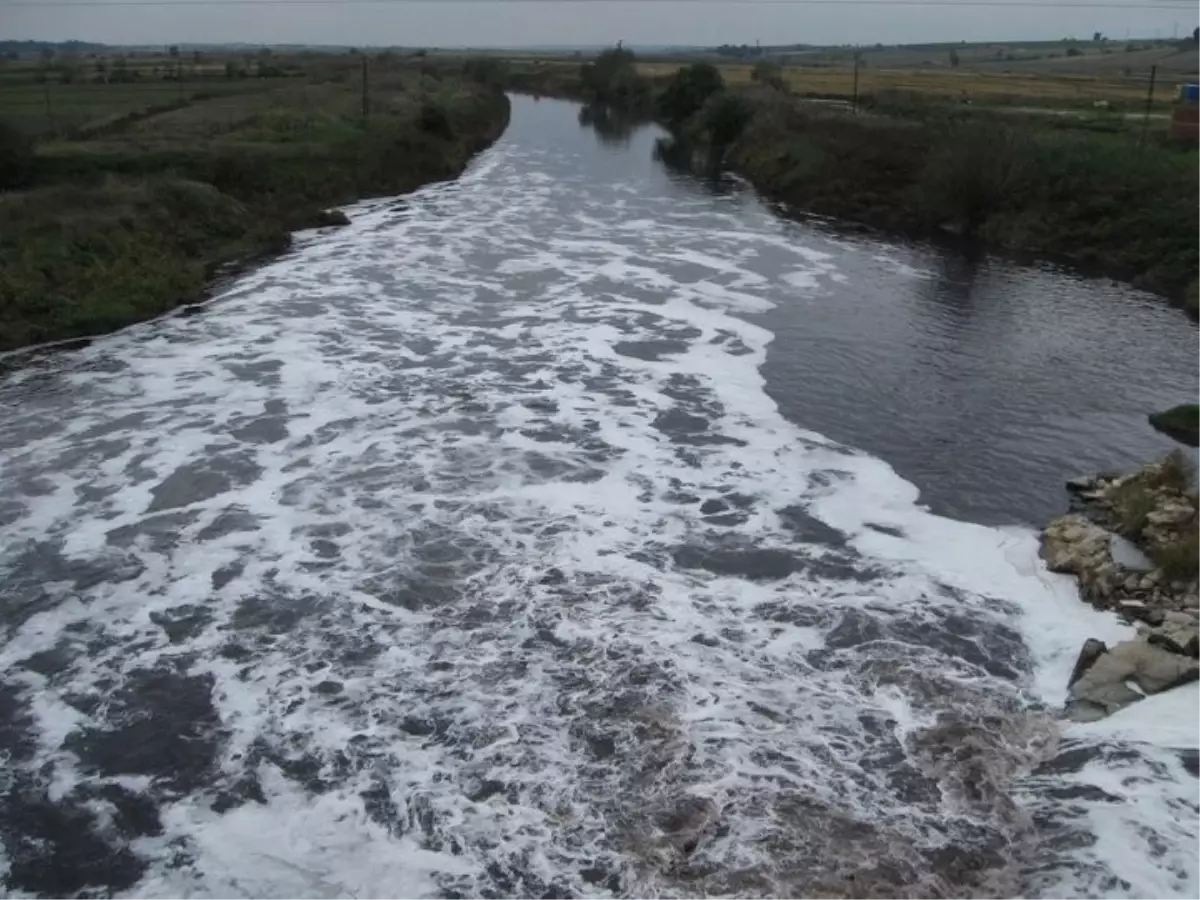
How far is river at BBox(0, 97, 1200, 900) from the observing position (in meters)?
8.53

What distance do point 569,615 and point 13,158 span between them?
77.0 ft

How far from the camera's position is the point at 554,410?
58.0ft

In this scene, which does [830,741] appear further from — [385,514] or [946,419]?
[946,419]

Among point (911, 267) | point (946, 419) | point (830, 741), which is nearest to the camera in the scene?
point (830, 741)

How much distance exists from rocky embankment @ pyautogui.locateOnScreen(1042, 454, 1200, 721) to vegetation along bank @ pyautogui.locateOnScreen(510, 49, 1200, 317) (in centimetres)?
1251

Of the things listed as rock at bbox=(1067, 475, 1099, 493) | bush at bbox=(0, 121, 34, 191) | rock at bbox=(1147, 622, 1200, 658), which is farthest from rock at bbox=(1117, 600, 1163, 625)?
bush at bbox=(0, 121, 34, 191)

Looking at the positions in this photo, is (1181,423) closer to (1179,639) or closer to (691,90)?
(1179,639)

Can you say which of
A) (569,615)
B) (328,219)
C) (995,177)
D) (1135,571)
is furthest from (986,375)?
(328,219)

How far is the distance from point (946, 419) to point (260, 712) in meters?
11.7

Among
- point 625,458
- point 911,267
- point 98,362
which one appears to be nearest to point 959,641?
point 625,458

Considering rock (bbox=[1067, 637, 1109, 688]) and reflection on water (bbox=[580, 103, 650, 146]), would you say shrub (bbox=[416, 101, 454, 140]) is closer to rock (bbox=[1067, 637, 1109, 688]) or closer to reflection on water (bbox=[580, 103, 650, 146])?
reflection on water (bbox=[580, 103, 650, 146])

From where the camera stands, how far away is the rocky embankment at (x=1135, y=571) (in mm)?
10406

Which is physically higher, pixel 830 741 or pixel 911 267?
pixel 911 267

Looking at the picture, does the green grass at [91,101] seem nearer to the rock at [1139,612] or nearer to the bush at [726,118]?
the bush at [726,118]
